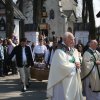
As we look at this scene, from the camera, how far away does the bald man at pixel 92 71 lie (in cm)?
1108

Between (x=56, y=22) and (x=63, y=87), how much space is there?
84.1 metres

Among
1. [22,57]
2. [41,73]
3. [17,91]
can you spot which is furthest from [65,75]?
[41,73]

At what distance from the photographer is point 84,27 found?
31.1 metres

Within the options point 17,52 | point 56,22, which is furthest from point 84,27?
point 56,22

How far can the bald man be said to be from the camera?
36.3ft

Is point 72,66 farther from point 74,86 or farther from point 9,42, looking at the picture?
point 9,42

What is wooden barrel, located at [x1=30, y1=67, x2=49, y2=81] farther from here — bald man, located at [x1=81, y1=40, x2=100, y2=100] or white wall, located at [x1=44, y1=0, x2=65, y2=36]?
white wall, located at [x1=44, y1=0, x2=65, y2=36]

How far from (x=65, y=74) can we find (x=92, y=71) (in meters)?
1.61

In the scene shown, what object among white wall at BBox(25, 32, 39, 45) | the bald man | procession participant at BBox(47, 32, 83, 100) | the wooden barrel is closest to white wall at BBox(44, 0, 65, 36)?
white wall at BBox(25, 32, 39, 45)

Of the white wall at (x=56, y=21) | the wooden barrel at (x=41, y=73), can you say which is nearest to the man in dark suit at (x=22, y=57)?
the wooden barrel at (x=41, y=73)

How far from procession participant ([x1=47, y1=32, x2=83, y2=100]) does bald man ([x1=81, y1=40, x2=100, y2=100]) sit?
136cm

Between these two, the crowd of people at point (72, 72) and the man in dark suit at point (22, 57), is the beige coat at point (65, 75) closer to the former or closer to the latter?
the crowd of people at point (72, 72)

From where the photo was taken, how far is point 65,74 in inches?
380

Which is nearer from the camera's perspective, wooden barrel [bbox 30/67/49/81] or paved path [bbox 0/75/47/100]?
paved path [bbox 0/75/47/100]
